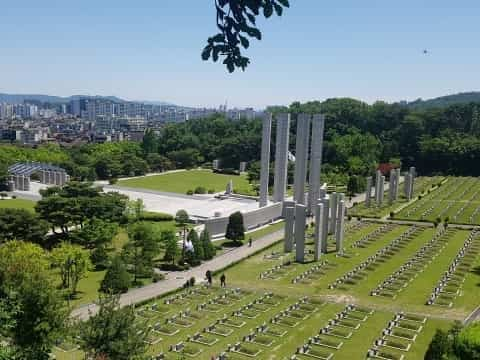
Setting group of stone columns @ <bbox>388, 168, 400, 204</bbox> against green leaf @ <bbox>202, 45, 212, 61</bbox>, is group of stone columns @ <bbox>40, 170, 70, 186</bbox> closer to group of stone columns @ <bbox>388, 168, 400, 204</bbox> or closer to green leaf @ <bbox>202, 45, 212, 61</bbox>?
group of stone columns @ <bbox>388, 168, 400, 204</bbox>

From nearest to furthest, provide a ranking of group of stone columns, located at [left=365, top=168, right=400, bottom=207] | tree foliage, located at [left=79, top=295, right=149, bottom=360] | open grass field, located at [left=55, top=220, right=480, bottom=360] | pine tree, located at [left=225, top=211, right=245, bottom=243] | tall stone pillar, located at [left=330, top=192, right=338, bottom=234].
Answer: tree foliage, located at [left=79, top=295, right=149, bottom=360], open grass field, located at [left=55, top=220, right=480, bottom=360], pine tree, located at [left=225, top=211, right=245, bottom=243], tall stone pillar, located at [left=330, top=192, right=338, bottom=234], group of stone columns, located at [left=365, top=168, right=400, bottom=207]

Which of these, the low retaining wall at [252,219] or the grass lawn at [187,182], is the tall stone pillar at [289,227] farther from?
the grass lawn at [187,182]

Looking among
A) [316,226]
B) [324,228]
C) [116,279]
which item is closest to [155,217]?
[324,228]

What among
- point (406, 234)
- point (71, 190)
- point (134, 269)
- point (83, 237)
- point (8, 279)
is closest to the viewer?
point (8, 279)

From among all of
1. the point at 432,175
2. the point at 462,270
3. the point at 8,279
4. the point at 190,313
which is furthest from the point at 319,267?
the point at 432,175

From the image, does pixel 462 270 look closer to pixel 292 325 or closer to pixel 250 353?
pixel 292 325

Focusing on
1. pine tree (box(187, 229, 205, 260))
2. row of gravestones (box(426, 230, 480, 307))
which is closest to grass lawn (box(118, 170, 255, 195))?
pine tree (box(187, 229, 205, 260))

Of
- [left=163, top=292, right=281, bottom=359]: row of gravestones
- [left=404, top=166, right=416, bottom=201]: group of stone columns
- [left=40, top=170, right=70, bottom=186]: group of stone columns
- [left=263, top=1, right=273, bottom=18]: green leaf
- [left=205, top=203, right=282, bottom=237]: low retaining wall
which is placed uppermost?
[left=263, top=1, right=273, bottom=18]: green leaf
